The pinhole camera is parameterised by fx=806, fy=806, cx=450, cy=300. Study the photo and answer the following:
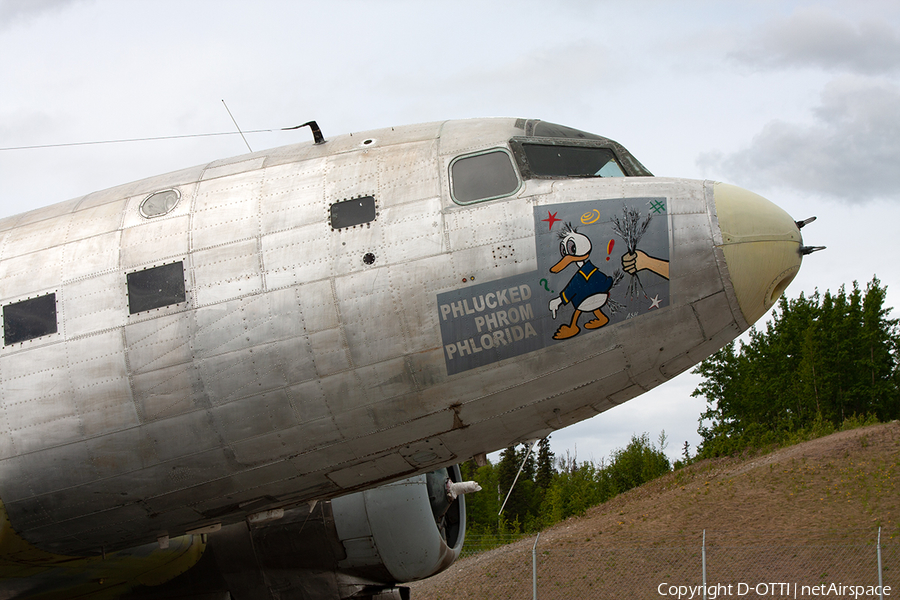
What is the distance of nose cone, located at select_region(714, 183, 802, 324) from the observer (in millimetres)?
8102

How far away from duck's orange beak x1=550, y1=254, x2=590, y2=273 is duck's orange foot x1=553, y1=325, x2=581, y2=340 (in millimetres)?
579

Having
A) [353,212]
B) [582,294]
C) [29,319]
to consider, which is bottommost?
[582,294]

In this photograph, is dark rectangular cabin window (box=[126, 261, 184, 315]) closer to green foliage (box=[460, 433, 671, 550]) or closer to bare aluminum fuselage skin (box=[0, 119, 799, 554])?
bare aluminum fuselage skin (box=[0, 119, 799, 554])

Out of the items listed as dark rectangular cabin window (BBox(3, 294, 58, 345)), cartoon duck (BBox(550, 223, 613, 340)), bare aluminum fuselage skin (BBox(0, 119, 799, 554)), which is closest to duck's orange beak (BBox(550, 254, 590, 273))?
cartoon duck (BBox(550, 223, 613, 340))

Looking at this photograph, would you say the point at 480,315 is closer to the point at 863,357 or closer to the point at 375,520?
the point at 375,520

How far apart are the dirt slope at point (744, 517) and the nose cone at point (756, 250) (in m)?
18.7

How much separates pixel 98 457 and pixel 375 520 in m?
5.27

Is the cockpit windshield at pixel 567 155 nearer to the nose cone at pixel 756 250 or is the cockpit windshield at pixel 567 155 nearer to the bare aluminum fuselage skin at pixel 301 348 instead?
the bare aluminum fuselage skin at pixel 301 348

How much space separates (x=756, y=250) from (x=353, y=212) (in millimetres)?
4212

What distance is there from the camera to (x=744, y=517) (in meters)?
30.6

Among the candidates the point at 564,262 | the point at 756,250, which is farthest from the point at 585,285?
the point at 756,250

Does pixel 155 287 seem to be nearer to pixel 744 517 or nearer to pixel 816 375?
pixel 744 517

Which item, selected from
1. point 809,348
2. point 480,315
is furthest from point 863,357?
point 480,315

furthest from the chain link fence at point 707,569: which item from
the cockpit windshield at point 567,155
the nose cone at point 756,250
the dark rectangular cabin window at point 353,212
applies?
the dark rectangular cabin window at point 353,212
